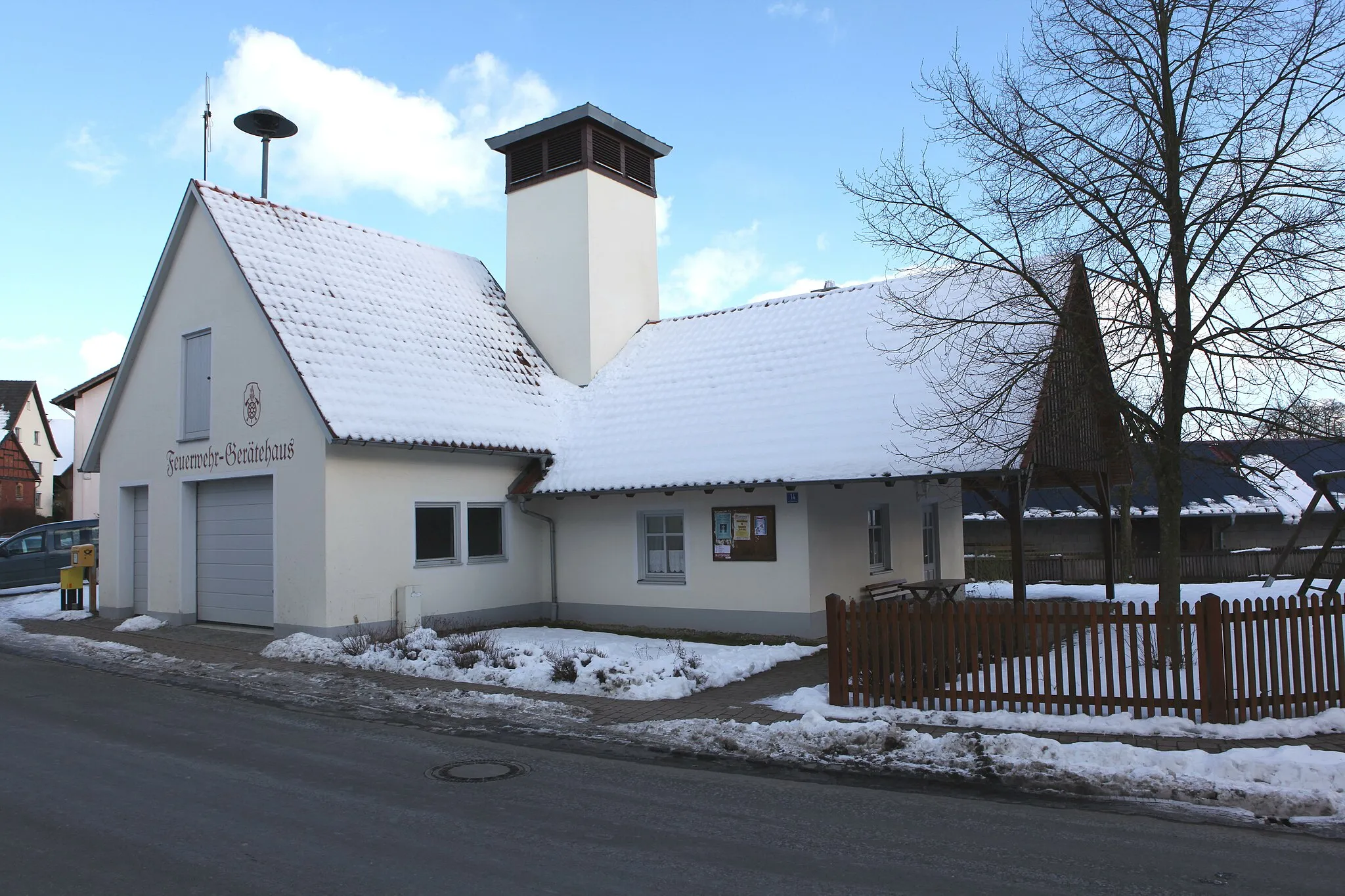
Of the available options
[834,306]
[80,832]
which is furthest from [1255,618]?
[834,306]

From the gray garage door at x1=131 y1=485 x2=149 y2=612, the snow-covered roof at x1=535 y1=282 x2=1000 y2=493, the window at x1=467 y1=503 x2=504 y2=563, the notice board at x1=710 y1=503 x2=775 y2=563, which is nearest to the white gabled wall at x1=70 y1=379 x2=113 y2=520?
the gray garage door at x1=131 y1=485 x2=149 y2=612

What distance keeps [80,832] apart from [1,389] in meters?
68.4

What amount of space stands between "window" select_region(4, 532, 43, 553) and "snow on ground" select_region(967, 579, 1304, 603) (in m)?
24.7

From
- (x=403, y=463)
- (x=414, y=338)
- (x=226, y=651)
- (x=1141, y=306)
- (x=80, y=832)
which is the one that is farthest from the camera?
(x=414, y=338)

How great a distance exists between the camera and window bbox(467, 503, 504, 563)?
1833cm

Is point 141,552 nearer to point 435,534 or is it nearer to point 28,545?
point 435,534

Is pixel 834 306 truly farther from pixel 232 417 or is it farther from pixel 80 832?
pixel 80 832

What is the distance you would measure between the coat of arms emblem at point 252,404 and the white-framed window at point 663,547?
22.5ft

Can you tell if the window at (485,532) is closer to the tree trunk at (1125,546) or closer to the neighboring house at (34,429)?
the tree trunk at (1125,546)

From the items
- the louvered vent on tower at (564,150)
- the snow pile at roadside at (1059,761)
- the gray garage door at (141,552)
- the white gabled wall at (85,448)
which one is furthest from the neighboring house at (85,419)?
the snow pile at roadside at (1059,761)

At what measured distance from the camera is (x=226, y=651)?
51.0 feet

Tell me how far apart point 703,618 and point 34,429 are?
62760mm

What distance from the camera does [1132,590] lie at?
74.5ft

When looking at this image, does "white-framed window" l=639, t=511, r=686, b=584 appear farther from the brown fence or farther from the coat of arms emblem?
the brown fence
